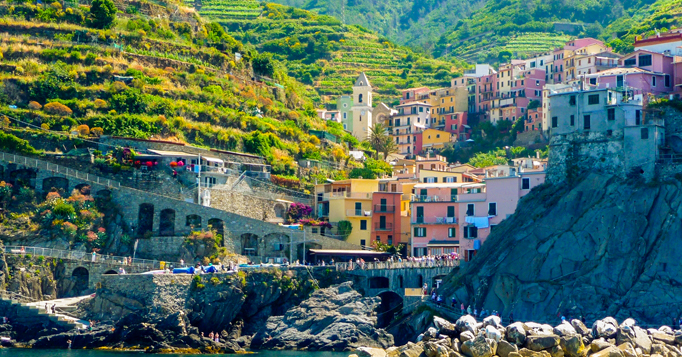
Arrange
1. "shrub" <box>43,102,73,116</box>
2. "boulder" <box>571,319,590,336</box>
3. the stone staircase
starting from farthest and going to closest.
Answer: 1. "shrub" <box>43,102,73,116</box>
2. the stone staircase
3. "boulder" <box>571,319,590,336</box>

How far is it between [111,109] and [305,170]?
53.1 ft

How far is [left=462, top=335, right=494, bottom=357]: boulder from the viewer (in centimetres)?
5009

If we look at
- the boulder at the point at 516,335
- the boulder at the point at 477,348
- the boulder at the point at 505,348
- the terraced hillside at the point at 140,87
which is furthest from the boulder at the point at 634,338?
the terraced hillside at the point at 140,87

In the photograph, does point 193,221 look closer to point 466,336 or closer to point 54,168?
point 54,168

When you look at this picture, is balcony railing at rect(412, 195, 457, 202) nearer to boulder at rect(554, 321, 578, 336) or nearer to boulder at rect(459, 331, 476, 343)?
boulder at rect(554, 321, 578, 336)

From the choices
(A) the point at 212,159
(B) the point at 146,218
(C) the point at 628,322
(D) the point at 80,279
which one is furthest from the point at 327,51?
(C) the point at 628,322

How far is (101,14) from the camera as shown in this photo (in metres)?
93.6

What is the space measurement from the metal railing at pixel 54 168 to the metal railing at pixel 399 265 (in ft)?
55.6

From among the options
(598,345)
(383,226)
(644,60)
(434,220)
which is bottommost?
(598,345)

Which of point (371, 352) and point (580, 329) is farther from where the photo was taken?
point (371, 352)

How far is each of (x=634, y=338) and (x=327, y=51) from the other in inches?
3833

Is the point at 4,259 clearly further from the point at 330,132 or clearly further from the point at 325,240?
the point at 330,132

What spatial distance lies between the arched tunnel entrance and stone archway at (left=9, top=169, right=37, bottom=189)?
24.9m

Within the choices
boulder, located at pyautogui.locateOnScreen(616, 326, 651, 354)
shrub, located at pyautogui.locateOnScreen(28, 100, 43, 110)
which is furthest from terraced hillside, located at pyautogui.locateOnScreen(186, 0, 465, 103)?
boulder, located at pyautogui.locateOnScreen(616, 326, 651, 354)
